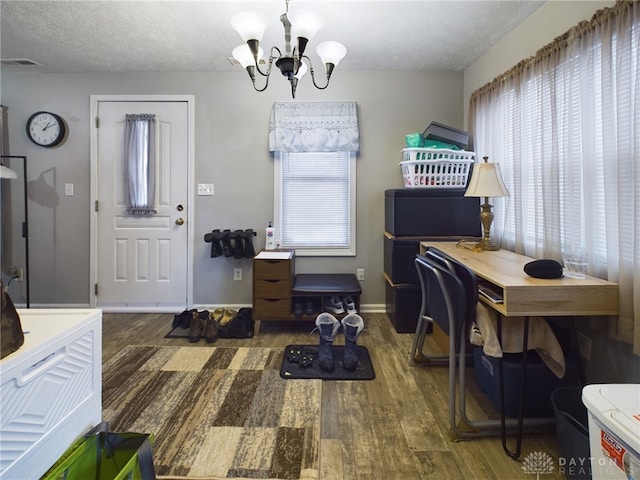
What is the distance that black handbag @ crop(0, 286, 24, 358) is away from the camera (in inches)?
34.5

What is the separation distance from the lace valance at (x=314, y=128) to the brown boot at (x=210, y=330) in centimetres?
160

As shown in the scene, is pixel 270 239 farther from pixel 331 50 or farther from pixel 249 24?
pixel 249 24

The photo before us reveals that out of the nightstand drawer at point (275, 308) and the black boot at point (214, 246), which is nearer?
the nightstand drawer at point (275, 308)

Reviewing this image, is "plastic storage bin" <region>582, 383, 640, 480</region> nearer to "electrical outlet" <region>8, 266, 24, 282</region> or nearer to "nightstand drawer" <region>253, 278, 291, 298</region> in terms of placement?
"nightstand drawer" <region>253, 278, 291, 298</region>

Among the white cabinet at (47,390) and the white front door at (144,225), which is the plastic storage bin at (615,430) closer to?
the white cabinet at (47,390)

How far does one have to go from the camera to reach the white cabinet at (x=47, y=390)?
854 millimetres

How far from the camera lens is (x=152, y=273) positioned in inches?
134

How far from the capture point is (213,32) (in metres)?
2.54

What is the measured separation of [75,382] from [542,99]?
260 centimetres

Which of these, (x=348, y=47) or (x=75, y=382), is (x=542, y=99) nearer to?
(x=348, y=47)

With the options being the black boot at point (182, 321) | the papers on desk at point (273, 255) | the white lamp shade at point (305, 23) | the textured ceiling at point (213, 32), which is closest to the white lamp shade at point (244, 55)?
the white lamp shade at point (305, 23)

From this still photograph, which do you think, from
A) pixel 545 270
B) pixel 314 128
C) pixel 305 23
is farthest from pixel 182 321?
pixel 545 270

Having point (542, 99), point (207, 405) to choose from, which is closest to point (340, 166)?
point (542, 99)

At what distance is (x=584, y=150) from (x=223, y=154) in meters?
2.77
